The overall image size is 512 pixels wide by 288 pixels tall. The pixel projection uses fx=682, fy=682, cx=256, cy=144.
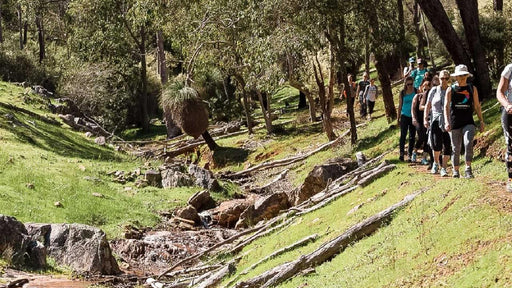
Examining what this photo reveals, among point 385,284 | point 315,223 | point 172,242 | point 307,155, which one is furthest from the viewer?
point 307,155

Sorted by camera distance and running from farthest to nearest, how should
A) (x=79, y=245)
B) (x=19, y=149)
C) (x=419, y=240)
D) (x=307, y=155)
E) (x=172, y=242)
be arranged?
→ 1. (x=307, y=155)
2. (x=19, y=149)
3. (x=172, y=242)
4. (x=79, y=245)
5. (x=419, y=240)

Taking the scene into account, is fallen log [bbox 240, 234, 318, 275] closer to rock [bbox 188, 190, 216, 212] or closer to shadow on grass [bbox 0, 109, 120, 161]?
rock [bbox 188, 190, 216, 212]

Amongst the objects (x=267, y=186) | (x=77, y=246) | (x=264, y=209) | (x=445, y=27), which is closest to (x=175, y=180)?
(x=267, y=186)

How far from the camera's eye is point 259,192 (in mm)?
25062

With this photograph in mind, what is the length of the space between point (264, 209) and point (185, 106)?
9.77m

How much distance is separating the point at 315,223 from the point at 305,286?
440 centimetres

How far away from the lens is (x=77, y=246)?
1558 cm

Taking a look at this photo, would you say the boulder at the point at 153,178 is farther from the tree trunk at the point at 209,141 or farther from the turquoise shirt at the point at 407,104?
the turquoise shirt at the point at 407,104

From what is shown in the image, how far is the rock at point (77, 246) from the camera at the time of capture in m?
15.4

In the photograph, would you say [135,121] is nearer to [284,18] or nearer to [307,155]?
[307,155]

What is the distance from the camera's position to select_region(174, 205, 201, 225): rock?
21.2 meters

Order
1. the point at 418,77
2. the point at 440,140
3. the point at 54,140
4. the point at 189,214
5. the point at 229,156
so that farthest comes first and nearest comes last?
1. the point at 229,156
2. the point at 54,140
3. the point at 189,214
4. the point at 418,77
5. the point at 440,140

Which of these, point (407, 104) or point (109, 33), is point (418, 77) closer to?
point (407, 104)

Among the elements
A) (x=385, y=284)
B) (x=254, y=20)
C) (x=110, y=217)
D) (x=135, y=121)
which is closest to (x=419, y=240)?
(x=385, y=284)
